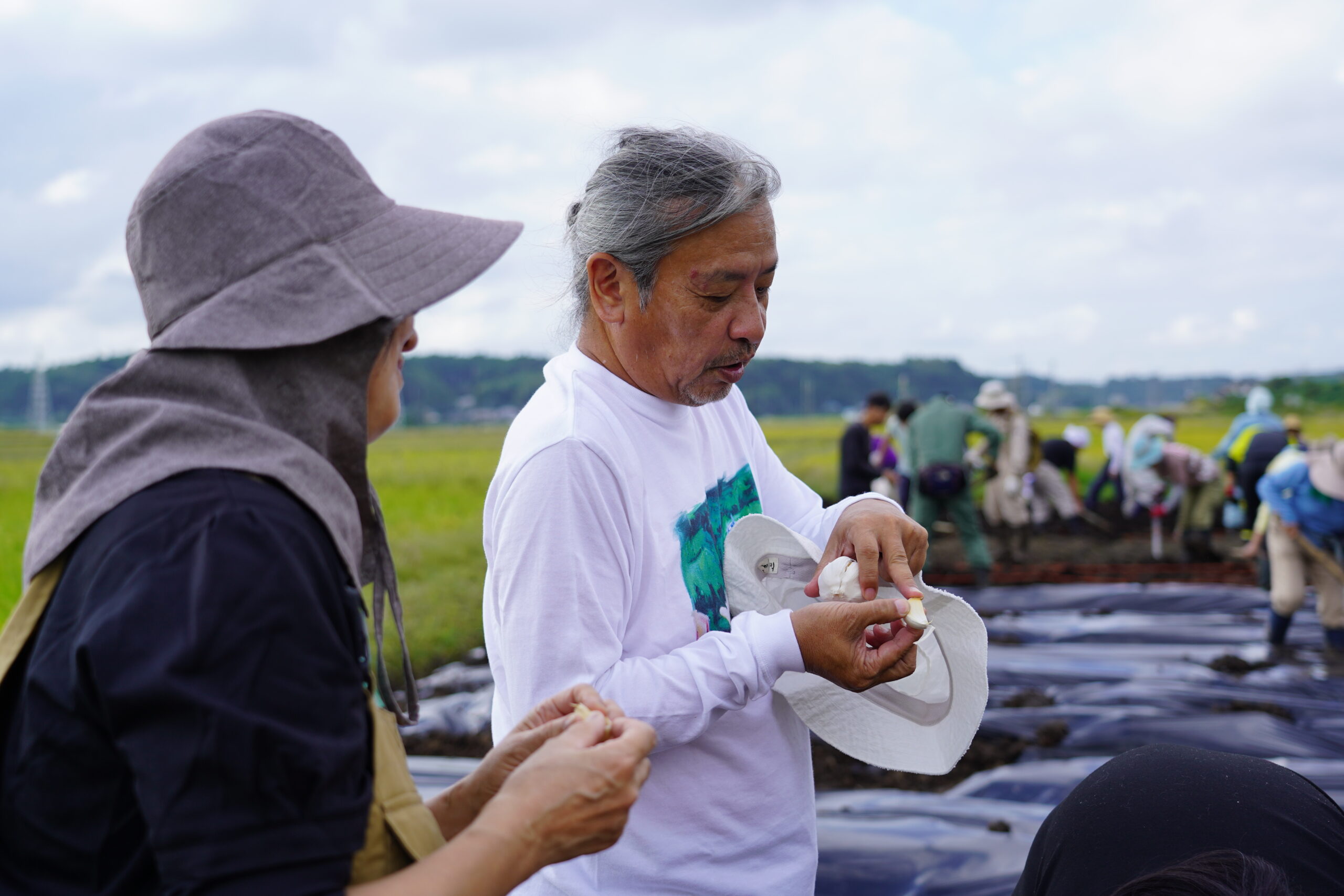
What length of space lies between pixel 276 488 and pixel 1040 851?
1.45 metres

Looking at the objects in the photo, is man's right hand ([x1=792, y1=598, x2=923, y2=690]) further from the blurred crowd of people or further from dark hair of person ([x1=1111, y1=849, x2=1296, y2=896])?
the blurred crowd of people

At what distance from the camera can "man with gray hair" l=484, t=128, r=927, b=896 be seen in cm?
149

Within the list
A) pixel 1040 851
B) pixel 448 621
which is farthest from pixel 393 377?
pixel 448 621

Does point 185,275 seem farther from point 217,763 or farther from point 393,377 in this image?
point 217,763

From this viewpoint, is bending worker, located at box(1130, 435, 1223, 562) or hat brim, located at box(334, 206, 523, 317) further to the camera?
bending worker, located at box(1130, 435, 1223, 562)

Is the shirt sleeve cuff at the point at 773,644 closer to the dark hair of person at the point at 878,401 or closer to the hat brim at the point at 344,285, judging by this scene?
the hat brim at the point at 344,285

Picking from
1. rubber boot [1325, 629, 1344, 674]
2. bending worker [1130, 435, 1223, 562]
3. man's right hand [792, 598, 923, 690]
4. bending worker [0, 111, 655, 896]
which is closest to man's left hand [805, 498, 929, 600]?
man's right hand [792, 598, 923, 690]

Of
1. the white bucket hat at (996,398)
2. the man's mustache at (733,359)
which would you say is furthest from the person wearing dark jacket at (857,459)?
the man's mustache at (733,359)

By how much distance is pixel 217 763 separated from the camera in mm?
830

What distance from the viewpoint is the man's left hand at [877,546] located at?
1.83 meters

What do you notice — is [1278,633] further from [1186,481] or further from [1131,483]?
[1131,483]

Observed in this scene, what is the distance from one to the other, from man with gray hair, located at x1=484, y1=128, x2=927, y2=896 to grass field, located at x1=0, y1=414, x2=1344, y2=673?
5.97 m

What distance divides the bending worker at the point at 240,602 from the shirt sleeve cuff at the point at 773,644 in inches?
17.8

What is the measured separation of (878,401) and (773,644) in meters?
9.17
